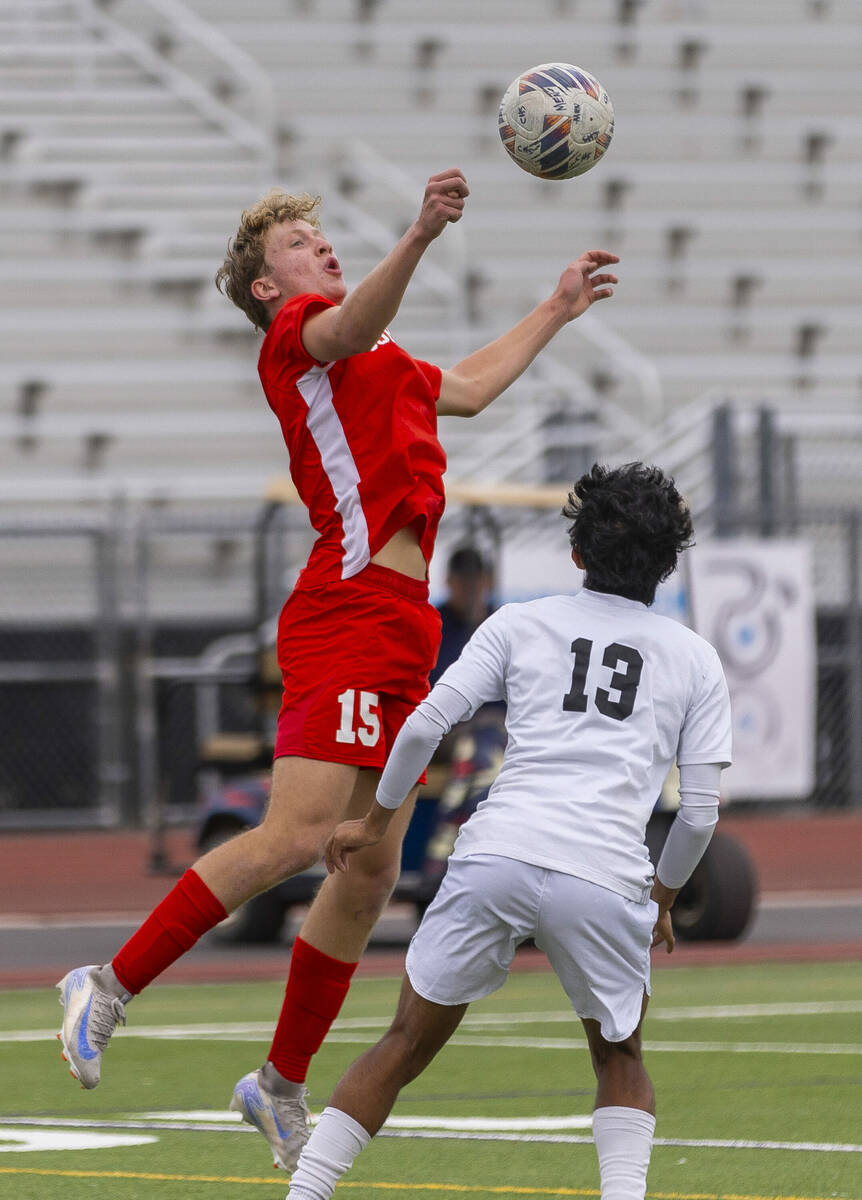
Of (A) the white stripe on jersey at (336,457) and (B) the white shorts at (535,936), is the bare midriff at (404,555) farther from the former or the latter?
(B) the white shorts at (535,936)

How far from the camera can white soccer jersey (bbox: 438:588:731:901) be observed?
399 centimetres

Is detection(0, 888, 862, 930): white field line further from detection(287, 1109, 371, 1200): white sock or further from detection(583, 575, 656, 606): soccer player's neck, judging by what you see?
detection(583, 575, 656, 606): soccer player's neck

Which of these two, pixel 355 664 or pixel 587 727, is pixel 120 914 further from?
pixel 587 727

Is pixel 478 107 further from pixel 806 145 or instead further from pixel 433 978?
pixel 433 978

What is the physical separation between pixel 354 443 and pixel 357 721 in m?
0.64

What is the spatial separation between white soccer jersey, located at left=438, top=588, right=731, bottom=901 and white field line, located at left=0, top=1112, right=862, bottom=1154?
5.39 feet

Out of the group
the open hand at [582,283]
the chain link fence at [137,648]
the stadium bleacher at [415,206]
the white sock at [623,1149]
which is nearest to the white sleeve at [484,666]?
the white sock at [623,1149]

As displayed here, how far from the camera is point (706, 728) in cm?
410

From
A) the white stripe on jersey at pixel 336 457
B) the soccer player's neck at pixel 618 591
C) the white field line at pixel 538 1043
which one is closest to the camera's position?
the soccer player's neck at pixel 618 591

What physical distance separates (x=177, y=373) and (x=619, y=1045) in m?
16.7

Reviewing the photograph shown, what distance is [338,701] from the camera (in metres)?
5.04

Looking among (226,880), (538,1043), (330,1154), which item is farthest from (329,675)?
(538,1043)

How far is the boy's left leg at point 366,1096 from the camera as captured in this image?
4.07m

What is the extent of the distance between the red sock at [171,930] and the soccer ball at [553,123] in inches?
75.2
